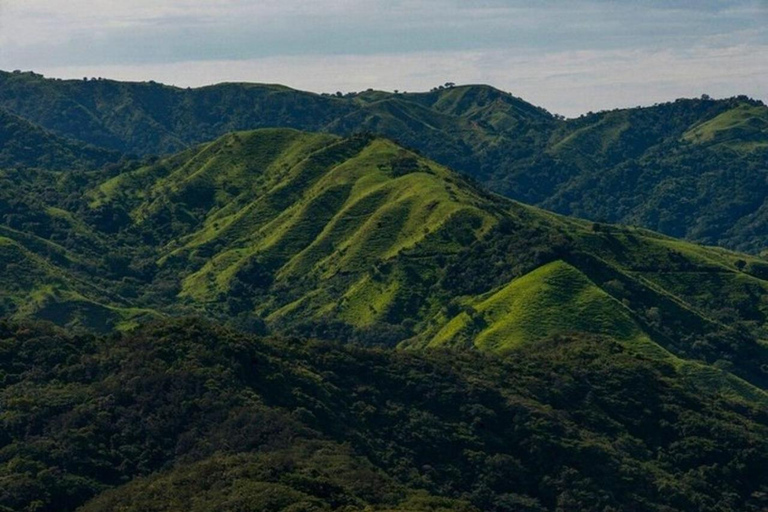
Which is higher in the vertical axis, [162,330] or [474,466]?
[162,330]

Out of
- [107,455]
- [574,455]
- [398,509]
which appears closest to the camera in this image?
[398,509]

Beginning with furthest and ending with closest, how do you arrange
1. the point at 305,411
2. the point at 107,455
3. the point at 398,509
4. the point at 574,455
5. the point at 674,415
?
the point at 674,415, the point at 574,455, the point at 305,411, the point at 107,455, the point at 398,509

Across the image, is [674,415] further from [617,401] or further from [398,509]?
[398,509]

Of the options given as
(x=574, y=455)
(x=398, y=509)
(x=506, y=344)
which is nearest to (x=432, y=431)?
(x=574, y=455)

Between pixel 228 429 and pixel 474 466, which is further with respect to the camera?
pixel 474 466

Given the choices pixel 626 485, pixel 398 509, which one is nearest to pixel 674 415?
pixel 626 485

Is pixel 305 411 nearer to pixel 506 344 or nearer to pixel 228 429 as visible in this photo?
pixel 228 429
